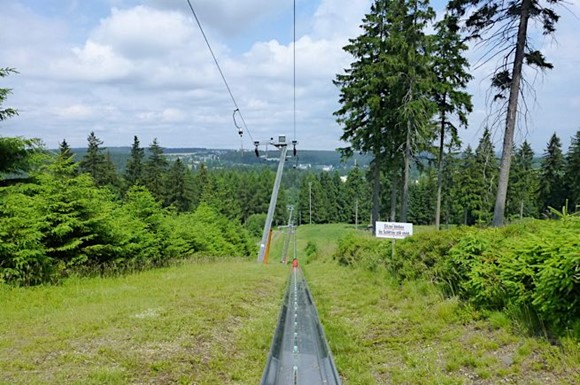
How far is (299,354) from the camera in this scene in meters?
6.71

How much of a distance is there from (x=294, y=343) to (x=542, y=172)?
56.2 m

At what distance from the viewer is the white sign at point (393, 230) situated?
12.2m

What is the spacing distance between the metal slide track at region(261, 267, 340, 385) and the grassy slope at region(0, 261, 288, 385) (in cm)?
21

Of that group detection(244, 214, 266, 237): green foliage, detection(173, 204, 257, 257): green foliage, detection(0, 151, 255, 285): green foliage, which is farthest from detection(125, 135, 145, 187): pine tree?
detection(0, 151, 255, 285): green foliage

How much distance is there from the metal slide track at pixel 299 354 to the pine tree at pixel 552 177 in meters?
51.9

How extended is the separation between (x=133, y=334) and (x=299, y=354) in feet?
8.84

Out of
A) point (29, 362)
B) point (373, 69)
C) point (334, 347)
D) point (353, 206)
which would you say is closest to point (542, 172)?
point (373, 69)

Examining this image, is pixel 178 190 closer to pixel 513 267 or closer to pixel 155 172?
pixel 155 172

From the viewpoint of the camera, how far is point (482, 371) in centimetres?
512

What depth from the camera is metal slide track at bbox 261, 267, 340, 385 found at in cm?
568

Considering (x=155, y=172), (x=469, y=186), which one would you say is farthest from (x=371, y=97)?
(x=155, y=172)

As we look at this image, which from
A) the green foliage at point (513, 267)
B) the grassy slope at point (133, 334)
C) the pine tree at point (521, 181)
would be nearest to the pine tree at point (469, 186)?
the pine tree at point (521, 181)

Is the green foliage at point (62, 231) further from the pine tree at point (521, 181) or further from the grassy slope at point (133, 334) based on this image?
the pine tree at point (521, 181)

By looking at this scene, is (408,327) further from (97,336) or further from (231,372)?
(97,336)
